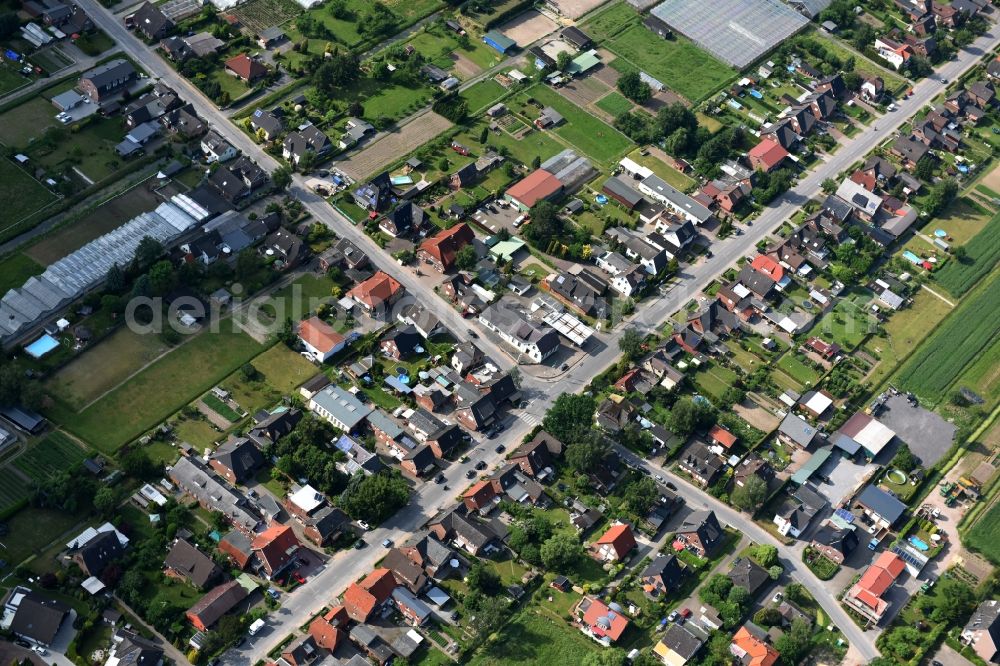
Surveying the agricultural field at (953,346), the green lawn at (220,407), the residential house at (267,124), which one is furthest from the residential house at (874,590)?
the residential house at (267,124)

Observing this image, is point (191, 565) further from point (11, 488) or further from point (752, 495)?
point (752, 495)

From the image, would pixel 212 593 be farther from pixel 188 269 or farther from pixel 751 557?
pixel 751 557

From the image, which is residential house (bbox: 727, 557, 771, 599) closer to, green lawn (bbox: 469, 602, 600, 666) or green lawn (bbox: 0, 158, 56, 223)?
green lawn (bbox: 469, 602, 600, 666)

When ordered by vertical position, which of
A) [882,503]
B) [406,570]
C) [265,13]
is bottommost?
[882,503]

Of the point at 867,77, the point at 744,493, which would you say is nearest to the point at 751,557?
the point at 744,493

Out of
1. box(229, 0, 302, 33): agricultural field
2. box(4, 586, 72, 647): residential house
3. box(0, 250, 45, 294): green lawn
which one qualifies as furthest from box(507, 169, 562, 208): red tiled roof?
box(4, 586, 72, 647): residential house

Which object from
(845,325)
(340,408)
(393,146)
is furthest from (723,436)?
(393,146)

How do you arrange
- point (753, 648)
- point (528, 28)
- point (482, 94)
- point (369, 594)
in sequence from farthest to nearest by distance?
point (528, 28) → point (482, 94) → point (753, 648) → point (369, 594)

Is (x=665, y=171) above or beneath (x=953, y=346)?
above
